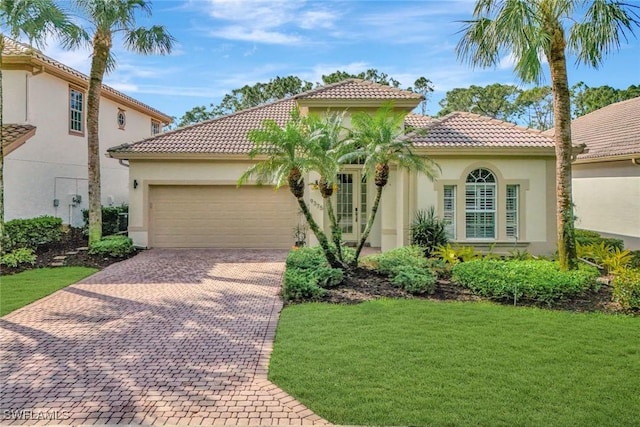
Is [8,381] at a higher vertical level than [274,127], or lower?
lower

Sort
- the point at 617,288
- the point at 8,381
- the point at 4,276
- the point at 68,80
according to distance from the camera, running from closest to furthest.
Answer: the point at 8,381 < the point at 617,288 < the point at 4,276 < the point at 68,80

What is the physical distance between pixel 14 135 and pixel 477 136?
14985mm

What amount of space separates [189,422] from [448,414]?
8.78ft

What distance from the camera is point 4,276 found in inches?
469

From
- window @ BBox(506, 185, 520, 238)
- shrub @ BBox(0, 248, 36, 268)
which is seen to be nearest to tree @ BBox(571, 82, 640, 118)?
window @ BBox(506, 185, 520, 238)

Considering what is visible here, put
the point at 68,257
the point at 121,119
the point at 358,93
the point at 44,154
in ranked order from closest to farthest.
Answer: the point at 68,257 < the point at 358,93 < the point at 44,154 < the point at 121,119

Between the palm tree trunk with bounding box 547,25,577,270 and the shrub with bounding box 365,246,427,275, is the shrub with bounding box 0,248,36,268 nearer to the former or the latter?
the shrub with bounding box 365,246,427,275

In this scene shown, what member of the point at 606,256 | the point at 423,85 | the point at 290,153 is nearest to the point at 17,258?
the point at 290,153

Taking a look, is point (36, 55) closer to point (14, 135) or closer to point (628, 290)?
point (14, 135)

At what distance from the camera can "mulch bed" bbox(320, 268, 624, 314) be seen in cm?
914

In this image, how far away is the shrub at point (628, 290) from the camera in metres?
8.81

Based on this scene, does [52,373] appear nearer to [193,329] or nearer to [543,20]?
[193,329]

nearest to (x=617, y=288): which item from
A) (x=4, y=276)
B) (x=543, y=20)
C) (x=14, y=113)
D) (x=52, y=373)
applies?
(x=543, y=20)

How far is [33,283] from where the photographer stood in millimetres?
11109
